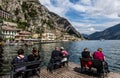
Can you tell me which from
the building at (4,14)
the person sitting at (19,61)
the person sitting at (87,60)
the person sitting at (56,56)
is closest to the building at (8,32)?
the building at (4,14)

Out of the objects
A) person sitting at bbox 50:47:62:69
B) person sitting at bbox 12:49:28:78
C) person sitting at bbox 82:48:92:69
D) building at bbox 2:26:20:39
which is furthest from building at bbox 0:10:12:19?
person sitting at bbox 12:49:28:78

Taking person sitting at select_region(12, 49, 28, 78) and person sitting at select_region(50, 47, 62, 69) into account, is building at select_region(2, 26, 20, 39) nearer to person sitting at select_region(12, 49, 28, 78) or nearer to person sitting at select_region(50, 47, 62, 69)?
person sitting at select_region(50, 47, 62, 69)

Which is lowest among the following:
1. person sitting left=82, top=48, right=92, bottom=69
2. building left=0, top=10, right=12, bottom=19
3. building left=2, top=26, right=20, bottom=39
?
person sitting left=82, top=48, right=92, bottom=69

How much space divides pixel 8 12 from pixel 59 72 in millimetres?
188760

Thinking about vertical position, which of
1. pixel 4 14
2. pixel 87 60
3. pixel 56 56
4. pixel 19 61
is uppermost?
pixel 4 14

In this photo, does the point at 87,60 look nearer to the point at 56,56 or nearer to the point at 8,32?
the point at 56,56

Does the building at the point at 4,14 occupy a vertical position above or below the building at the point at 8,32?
above

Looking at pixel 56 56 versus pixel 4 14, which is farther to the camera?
pixel 4 14

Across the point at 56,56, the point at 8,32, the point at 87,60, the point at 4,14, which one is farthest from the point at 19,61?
the point at 4,14

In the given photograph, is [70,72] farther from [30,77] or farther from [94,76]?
[30,77]

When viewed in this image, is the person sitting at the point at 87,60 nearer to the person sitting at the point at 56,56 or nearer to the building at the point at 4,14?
the person sitting at the point at 56,56

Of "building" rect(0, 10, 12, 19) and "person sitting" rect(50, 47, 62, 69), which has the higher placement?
"building" rect(0, 10, 12, 19)

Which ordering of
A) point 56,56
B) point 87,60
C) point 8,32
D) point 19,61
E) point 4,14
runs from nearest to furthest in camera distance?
point 19,61
point 87,60
point 56,56
point 8,32
point 4,14

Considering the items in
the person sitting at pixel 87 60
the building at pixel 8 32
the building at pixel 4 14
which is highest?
the building at pixel 4 14
